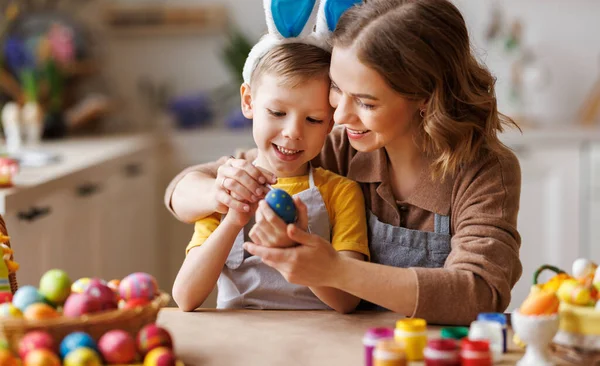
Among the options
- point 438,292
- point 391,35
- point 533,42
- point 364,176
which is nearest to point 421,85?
point 391,35

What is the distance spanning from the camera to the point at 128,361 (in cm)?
104

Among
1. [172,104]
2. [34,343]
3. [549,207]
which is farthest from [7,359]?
[172,104]

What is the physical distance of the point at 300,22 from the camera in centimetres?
151

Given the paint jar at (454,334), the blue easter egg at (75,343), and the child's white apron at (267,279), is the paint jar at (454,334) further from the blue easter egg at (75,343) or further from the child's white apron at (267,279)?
the blue easter egg at (75,343)

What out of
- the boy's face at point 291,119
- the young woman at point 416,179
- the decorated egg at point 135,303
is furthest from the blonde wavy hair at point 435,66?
the decorated egg at point 135,303

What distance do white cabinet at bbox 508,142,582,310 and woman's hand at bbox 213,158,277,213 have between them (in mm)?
2340

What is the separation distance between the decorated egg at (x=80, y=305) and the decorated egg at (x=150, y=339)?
0.22 ft

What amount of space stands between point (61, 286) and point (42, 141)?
234cm

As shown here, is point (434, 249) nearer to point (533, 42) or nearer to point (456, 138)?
point (456, 138)

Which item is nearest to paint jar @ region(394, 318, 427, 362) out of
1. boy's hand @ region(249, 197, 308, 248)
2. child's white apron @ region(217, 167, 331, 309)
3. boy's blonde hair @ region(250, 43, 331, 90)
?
boy's hand @ region(249, 197, 308, 248)

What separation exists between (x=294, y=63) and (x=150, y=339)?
0.62 meters

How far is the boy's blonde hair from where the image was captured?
147 cm

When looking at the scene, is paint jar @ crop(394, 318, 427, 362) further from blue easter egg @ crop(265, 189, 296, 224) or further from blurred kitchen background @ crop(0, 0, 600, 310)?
blurred kitchen background @ crop(0, 0, 600, 310)

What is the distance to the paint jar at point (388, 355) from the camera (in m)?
1.02
